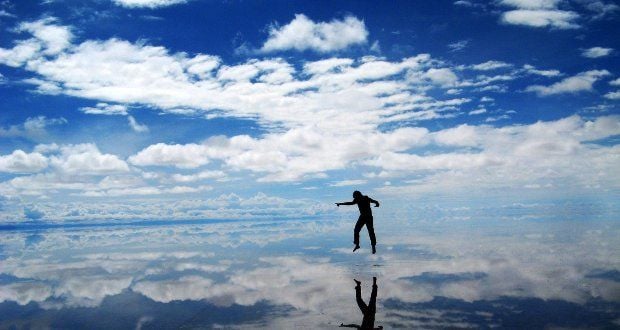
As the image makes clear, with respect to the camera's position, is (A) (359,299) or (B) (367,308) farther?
(A) (359,299)

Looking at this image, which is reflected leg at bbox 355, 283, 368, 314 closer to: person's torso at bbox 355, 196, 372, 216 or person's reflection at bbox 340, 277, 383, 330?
person's reflection at bbox 340, 277, 383, 330

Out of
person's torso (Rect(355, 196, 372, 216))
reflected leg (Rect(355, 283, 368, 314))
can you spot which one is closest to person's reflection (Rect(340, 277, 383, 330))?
reflected leg (Rect(355, 283, 368, 314))

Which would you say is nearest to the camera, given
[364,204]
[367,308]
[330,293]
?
[367,308]

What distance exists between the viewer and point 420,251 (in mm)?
24281

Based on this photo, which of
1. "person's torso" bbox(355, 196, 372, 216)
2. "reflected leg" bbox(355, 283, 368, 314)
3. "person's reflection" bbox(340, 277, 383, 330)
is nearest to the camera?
"person's reflection" bbox(340, 277, 383, 330)

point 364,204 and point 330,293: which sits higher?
point 364,204

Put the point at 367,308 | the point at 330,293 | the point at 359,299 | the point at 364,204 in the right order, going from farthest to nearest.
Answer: the point at 364,204
the point at 330,293
the point at 359,299
the point at 367,308

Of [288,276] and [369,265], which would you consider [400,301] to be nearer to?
[288,276]

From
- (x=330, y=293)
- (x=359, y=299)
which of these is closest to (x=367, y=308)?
(x=359, y=299)

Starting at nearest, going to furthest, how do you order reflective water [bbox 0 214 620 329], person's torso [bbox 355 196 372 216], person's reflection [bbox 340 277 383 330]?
person's reflection [bbox 340 277 383 330] → reflective water [bbox 0 214 620 329] → person's torso [bbox 355 196 372 216]

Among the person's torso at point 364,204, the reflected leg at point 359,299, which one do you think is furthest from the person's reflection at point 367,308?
the person's torso at point 364,204

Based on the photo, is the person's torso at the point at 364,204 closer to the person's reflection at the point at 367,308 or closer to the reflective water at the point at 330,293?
the reflective water at the point at 330,293

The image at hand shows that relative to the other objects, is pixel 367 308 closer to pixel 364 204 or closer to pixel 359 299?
pixel 359 299

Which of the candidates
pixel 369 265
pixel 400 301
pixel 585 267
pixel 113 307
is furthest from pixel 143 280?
pixel 585 267
